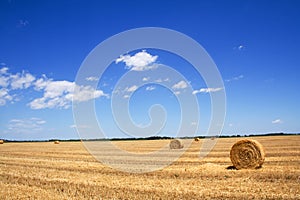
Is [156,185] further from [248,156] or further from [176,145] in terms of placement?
[176,145]

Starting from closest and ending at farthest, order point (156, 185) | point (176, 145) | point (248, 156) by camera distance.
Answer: point (156, 185) → point (248, 156) → point (176, 145)

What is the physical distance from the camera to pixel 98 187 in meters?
10.9

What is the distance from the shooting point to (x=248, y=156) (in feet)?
52.6

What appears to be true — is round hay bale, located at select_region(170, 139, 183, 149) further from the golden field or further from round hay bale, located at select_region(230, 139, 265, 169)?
the golden field

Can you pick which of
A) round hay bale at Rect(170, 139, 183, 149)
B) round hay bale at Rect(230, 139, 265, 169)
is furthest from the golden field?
round hay bale at Rect(170, 139, 183, 149)

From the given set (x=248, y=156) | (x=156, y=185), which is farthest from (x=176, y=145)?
(x=156, y=185)

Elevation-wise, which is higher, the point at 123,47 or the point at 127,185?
the point at 123,47

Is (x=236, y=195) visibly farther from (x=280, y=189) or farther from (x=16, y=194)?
(x=16, y=194)

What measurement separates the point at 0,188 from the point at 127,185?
4207mm

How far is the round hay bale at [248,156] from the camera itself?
15727 millimetres

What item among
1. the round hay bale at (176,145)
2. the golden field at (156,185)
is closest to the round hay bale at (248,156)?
the golden field at (156,185)

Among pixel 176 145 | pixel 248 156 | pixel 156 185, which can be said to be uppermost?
pixel 176 145

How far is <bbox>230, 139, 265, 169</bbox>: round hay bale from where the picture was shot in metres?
15.7

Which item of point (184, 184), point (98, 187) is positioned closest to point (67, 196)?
point (98, 187)
